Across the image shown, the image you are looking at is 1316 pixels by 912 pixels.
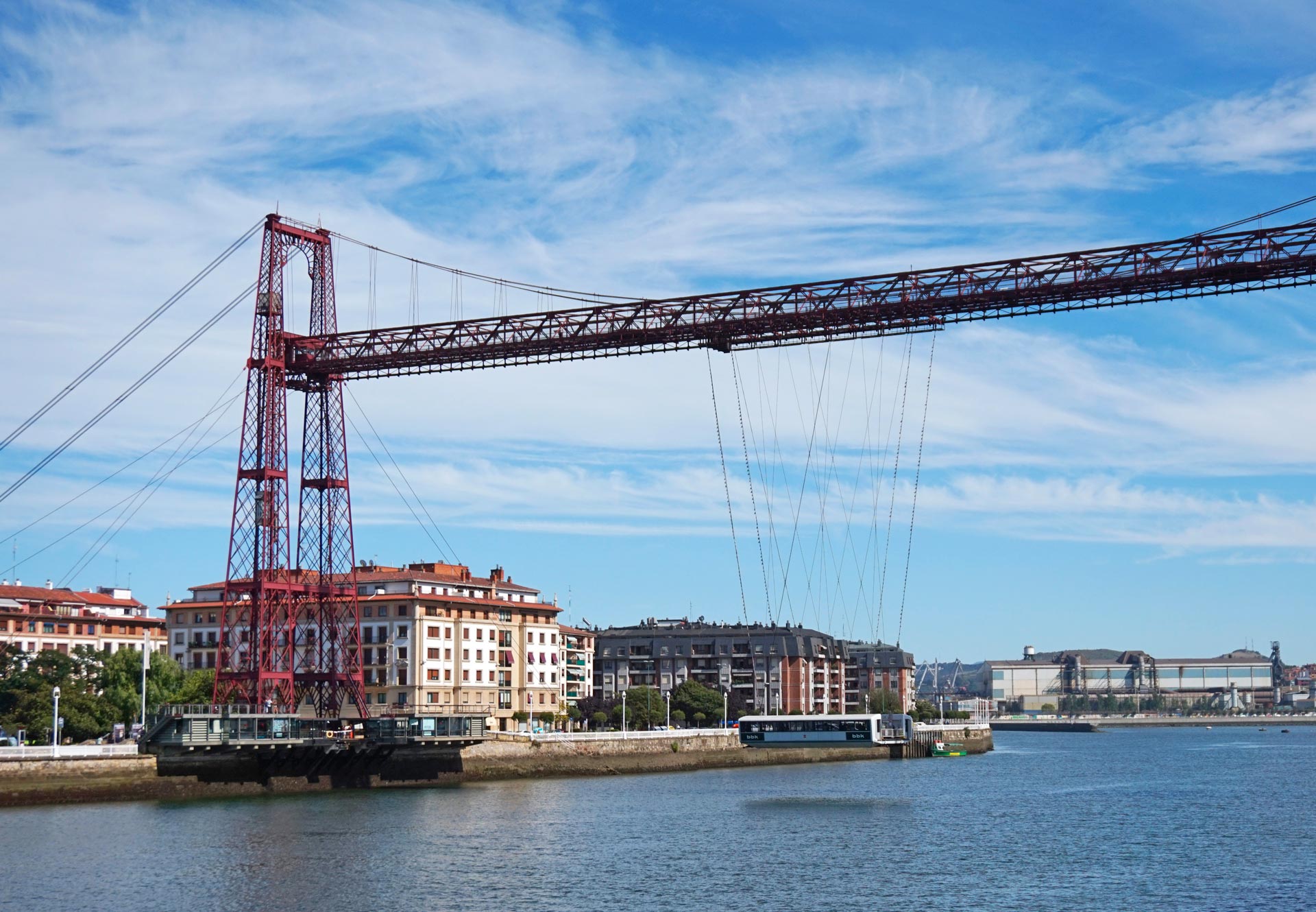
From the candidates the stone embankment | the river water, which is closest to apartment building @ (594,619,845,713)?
the stone embankment

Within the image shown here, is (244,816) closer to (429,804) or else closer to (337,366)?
(429,804)

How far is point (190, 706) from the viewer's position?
72812mm

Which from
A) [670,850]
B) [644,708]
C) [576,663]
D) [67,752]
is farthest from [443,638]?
[670,850]

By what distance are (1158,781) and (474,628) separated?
2091 inches

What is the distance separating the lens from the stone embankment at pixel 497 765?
6544 centimetres

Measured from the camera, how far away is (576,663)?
151750 millimetres

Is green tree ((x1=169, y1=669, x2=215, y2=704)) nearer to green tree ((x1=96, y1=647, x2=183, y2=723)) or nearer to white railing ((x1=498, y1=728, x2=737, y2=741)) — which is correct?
green tree ((x1=96, y1=647, x2=183, y2=723))

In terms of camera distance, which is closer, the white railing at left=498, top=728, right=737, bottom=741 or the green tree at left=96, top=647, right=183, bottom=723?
the green tree at left=96, top=647, right=183, bottom=723

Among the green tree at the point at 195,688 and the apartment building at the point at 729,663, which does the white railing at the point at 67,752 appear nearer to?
the green tree at the point at 195,688

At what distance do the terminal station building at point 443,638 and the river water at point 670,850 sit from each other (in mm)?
28774

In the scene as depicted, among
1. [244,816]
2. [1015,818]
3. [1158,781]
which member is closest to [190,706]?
[244,816]

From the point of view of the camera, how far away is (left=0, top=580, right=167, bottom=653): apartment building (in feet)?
391

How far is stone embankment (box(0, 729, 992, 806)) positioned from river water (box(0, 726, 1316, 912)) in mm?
1797

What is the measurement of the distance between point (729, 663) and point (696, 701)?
795 inches
